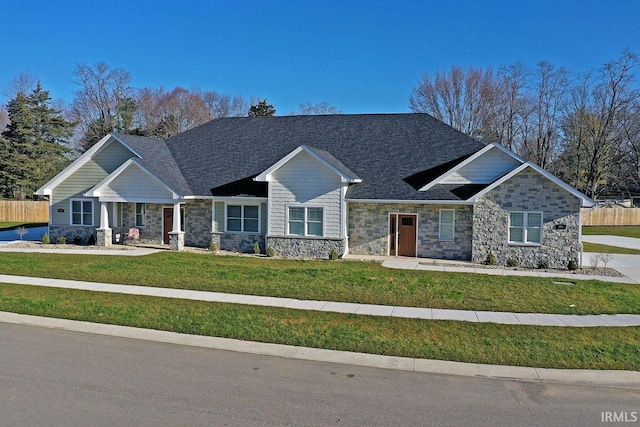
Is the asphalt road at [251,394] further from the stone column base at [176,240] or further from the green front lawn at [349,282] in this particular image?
the stone column base at [176,240]

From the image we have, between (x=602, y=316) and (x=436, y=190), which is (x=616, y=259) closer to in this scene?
(x=436, y=190)

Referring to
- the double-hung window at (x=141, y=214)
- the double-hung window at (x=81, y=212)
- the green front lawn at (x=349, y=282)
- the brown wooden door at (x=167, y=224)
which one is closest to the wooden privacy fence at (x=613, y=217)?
the green front lawn at (x=349, y=282)

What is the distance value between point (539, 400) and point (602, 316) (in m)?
5.76

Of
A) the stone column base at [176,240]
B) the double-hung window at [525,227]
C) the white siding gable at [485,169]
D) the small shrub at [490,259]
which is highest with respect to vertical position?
the white siding gable at [485,169]

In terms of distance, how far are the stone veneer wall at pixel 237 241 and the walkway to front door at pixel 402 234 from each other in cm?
617

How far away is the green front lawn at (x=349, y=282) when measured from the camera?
41.4 ft

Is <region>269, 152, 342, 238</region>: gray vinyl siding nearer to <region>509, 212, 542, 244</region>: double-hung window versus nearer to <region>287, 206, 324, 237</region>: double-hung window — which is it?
<region>287, 206, 324, 237</region>: double-hung window

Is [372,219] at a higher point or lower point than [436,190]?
lower

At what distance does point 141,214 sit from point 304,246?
950 cm

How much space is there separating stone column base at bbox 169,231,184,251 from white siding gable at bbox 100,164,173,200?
5.81 ft

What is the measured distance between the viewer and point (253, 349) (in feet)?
29.7

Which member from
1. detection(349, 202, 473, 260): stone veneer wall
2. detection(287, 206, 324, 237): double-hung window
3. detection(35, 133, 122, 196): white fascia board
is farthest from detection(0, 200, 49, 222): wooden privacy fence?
detection(349, 202, 473, 260): stone veneer wall

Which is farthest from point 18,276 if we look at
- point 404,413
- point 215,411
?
point 404,413

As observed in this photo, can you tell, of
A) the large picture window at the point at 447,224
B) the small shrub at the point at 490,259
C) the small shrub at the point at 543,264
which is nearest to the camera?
the small shrub at the point at 543,264
